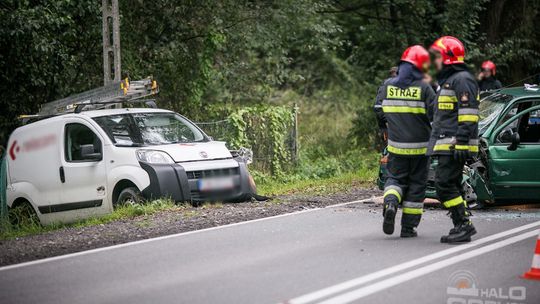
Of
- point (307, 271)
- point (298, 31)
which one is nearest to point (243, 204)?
point (307, 271)

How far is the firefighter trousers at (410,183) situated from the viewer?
8.77 metres

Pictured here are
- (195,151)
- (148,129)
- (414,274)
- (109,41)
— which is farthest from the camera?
(109,41)

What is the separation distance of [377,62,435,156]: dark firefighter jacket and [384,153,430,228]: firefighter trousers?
113mm

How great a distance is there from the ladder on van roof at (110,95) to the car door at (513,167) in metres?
5.07

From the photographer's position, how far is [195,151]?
38.1 ft

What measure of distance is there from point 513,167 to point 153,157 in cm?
472

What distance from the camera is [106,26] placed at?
579 inches

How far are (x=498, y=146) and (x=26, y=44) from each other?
28.4 ft

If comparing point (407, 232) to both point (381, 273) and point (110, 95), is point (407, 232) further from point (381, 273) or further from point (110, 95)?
point (110, 95)

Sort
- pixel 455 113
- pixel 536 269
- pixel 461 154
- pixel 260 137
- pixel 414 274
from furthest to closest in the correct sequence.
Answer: pixel 260 137, pixel 455 113, pixel 461 154, pixel 414 274, pixel 536 269

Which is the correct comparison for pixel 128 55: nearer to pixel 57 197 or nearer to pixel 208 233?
pixel 57 197

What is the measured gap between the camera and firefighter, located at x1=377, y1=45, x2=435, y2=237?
8.67 metres

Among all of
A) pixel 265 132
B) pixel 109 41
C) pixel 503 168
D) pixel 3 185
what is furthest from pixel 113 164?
pixel 265 132

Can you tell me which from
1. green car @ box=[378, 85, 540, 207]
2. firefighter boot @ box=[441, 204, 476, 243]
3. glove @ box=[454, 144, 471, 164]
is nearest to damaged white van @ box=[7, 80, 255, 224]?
green car @ box=[378, 85, 540, 207]
